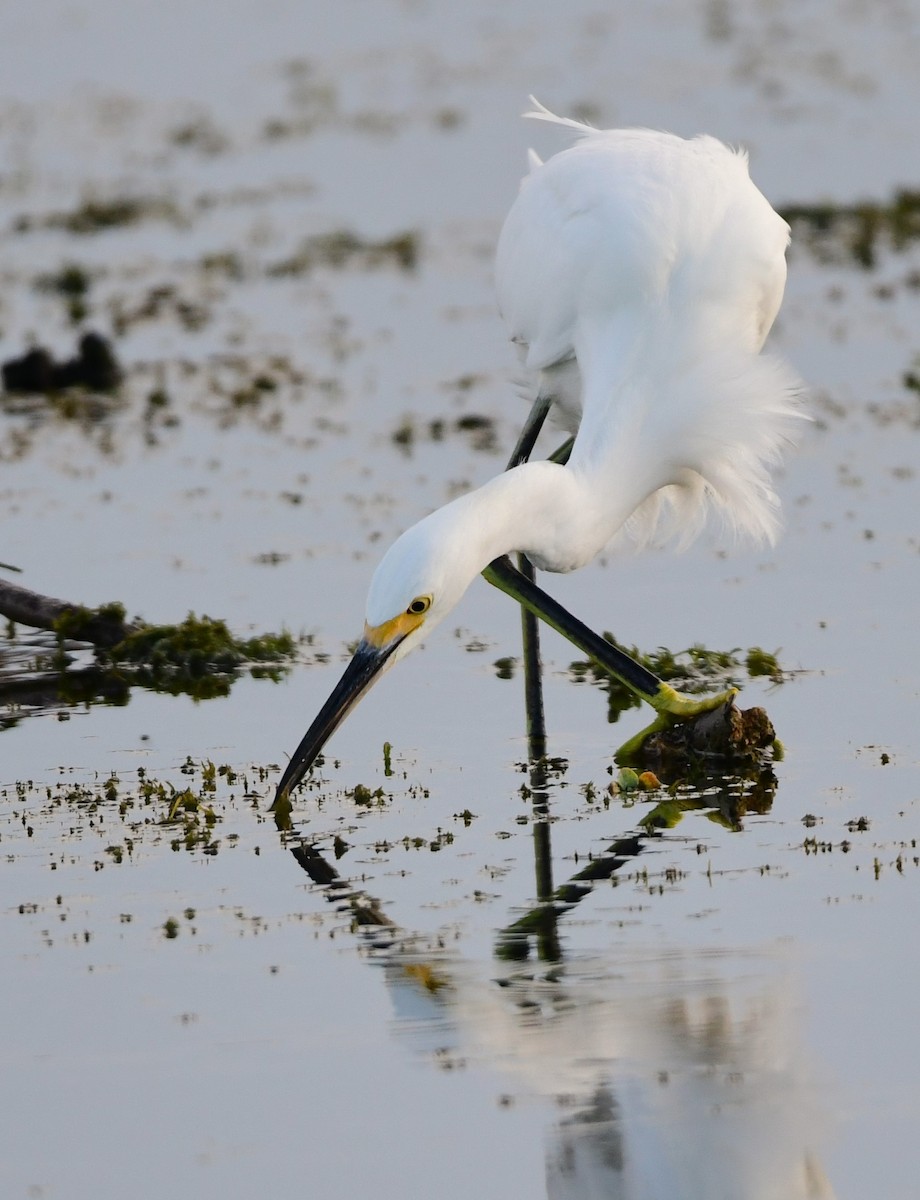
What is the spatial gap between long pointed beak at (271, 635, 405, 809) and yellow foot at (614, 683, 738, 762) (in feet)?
4.35

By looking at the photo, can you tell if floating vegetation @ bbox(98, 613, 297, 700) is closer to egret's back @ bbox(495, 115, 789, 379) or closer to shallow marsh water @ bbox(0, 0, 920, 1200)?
shallow marsh water @ bbox(0, 0, 920, 1200)

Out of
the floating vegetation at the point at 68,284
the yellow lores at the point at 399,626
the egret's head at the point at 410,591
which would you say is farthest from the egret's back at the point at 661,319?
the floating vegetation at the point at 68,284

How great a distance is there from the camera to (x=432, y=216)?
23641 mm

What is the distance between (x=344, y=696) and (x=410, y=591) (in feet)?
1.73

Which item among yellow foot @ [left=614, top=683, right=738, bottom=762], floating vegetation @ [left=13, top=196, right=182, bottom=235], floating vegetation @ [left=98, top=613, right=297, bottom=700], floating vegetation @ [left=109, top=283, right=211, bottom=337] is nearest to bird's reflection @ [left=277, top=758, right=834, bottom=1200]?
yellow foot @ [left=614, top=683, right=738, bottom=762]

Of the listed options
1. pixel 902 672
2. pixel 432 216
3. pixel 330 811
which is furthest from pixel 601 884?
pixel 432 216

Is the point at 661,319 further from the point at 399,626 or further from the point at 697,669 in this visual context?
the point at 399,626

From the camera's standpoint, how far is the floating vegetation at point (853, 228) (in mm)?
20516

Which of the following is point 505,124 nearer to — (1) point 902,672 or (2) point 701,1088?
(1) point 902,672

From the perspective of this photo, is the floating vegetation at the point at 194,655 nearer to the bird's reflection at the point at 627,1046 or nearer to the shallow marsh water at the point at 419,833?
the shallow marsh water at the point at 419,833

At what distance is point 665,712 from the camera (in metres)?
7.90

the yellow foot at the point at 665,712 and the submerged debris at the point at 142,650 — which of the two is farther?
the submerged debris at the point at 142,650

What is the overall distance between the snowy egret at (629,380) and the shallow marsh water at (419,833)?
68 centimetres

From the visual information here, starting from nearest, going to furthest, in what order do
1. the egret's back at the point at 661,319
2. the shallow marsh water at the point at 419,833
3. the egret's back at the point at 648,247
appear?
1. the shallow marsh water at the point at 419,833
2. the egret's back at the point at 661,319
3. the egret's back at the point at 648,247
